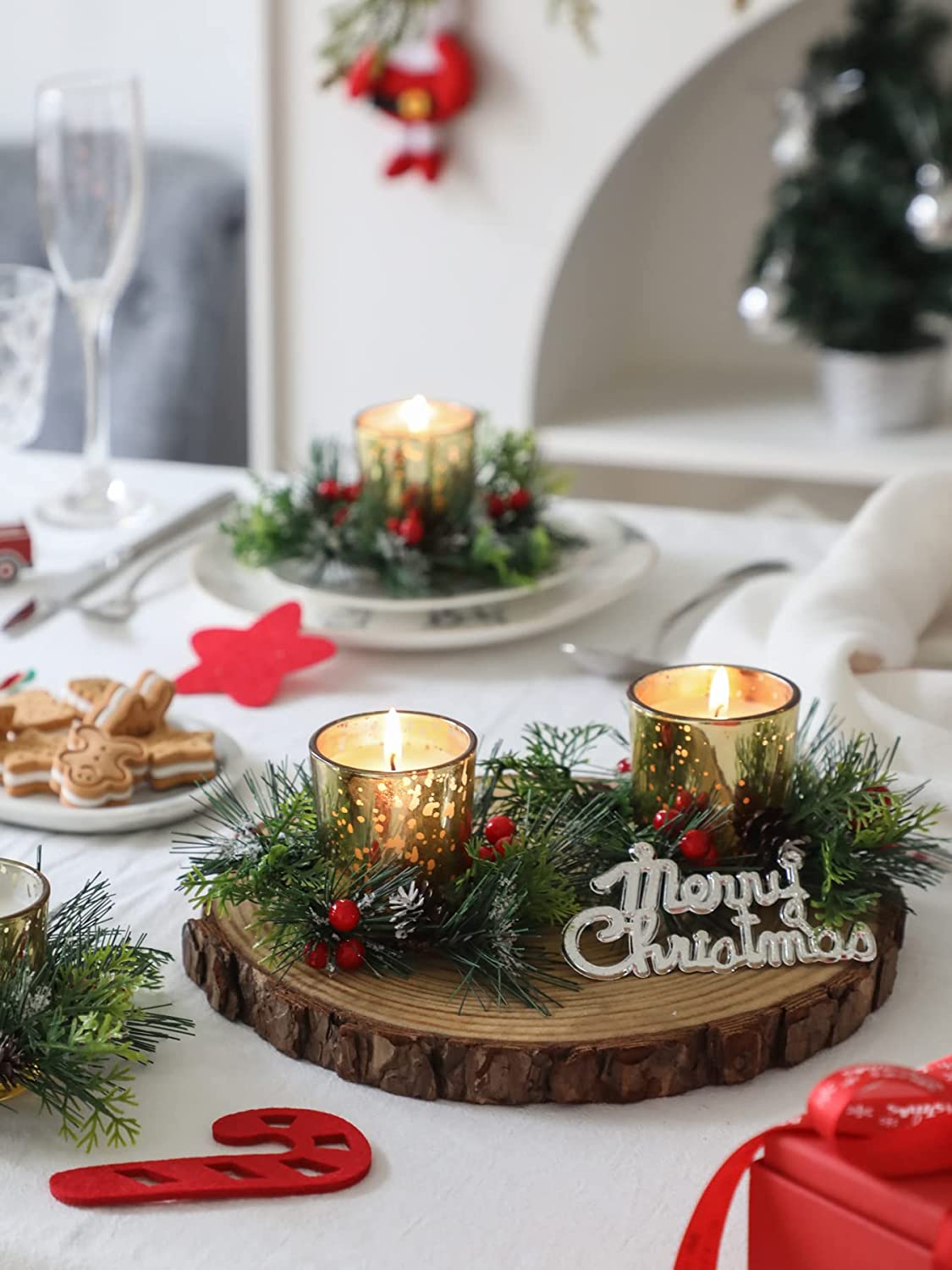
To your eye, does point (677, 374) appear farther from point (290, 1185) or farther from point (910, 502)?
point (290, 1185)

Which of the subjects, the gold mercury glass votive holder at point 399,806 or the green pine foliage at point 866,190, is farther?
the green pine foliage at point 866,190

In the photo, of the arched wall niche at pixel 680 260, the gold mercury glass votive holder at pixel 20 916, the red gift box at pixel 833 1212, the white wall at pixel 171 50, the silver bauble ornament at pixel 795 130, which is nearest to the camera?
the red gift box at pixel 833 1212

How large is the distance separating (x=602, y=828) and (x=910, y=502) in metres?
0.43

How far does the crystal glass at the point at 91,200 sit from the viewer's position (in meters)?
1.17

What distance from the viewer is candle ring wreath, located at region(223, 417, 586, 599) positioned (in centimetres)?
100

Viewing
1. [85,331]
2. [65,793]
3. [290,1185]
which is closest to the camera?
[290,1185]

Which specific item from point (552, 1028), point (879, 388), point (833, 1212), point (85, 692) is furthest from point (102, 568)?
point (879, 388)

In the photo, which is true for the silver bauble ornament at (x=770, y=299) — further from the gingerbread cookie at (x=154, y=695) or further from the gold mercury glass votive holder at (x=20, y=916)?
the gold mercury glass votive holder at (x=20, y=916)

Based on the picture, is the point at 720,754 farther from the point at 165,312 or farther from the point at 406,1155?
the point at 165,312

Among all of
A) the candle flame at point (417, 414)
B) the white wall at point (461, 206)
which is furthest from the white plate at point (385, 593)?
the white wall at point (461, 206)

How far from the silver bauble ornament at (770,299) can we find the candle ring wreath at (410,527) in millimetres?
969

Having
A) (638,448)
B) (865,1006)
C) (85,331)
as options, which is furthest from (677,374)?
(865,1006)

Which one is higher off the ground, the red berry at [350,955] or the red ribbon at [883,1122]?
the red ribbon at [883,1122]

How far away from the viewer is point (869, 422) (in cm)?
200
